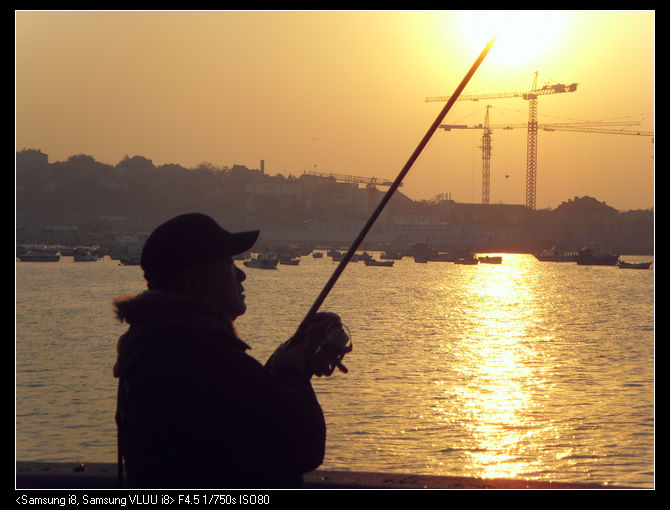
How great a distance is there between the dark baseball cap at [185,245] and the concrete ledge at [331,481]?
8.67ft

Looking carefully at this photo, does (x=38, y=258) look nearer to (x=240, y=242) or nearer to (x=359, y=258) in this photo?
(x=359, y=258)

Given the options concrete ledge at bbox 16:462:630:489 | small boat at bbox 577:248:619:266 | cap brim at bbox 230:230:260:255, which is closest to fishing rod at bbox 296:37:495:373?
cap brim at bbox 230:230:260:255

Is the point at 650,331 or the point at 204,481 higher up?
the point at 204,481

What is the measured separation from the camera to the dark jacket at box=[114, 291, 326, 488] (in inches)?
66.0

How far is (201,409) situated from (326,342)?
0.43m

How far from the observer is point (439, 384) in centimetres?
2134

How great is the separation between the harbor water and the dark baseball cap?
168 cm

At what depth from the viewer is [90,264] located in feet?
298

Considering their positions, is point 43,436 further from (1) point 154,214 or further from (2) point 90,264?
(1) point 154,214

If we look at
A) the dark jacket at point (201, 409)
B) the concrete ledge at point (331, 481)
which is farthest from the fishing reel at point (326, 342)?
the concrete ledge at point (331, 481)

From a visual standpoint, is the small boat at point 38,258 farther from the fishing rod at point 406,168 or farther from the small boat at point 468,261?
the fishing rod at point 406,168

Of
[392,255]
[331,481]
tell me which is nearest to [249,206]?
[392,255]
